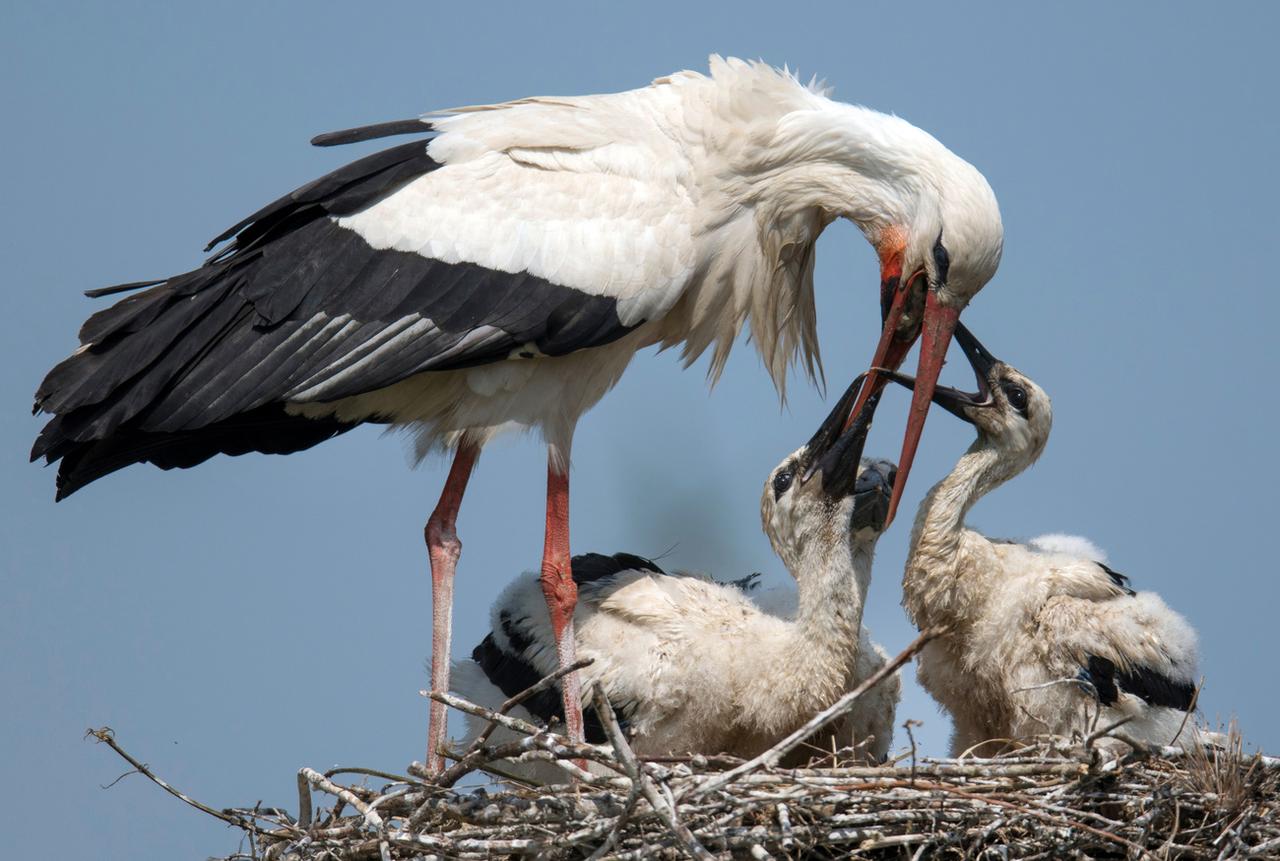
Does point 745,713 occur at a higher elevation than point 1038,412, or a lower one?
lower

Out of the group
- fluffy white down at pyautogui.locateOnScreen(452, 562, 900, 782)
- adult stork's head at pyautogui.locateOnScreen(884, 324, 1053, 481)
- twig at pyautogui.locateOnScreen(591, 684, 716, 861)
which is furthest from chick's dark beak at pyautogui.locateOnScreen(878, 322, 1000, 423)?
twig at pyautogui.locateOnScreen(591, 684, 716, 861)

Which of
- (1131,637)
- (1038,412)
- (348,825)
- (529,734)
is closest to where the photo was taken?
(529,734)

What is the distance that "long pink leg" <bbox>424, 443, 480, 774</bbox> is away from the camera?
675 cm

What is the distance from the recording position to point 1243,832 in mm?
5418

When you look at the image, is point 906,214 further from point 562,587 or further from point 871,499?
point 562,587

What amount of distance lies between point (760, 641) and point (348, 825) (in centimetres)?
151

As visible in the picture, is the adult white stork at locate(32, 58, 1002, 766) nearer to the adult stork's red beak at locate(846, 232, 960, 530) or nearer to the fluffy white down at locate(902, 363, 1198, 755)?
the adult stork's red beak at locate(846, 232, 960, 530)

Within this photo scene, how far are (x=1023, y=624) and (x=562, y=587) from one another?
63.2 inches

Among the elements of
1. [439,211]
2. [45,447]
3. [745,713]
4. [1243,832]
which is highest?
[439,211]

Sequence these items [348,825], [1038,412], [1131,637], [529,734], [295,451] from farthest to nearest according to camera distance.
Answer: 1. [295,451]
2. [1038,412]
3. [1131,637]
4. [348,825]
5. [529,734]

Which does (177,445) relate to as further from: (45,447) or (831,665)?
(831,665)

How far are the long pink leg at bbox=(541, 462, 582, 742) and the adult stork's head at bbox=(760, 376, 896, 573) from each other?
734 millimetres

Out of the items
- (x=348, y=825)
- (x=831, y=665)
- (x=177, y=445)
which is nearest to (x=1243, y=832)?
(x=831, y=665)

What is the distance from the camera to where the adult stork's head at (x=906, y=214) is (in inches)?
253
